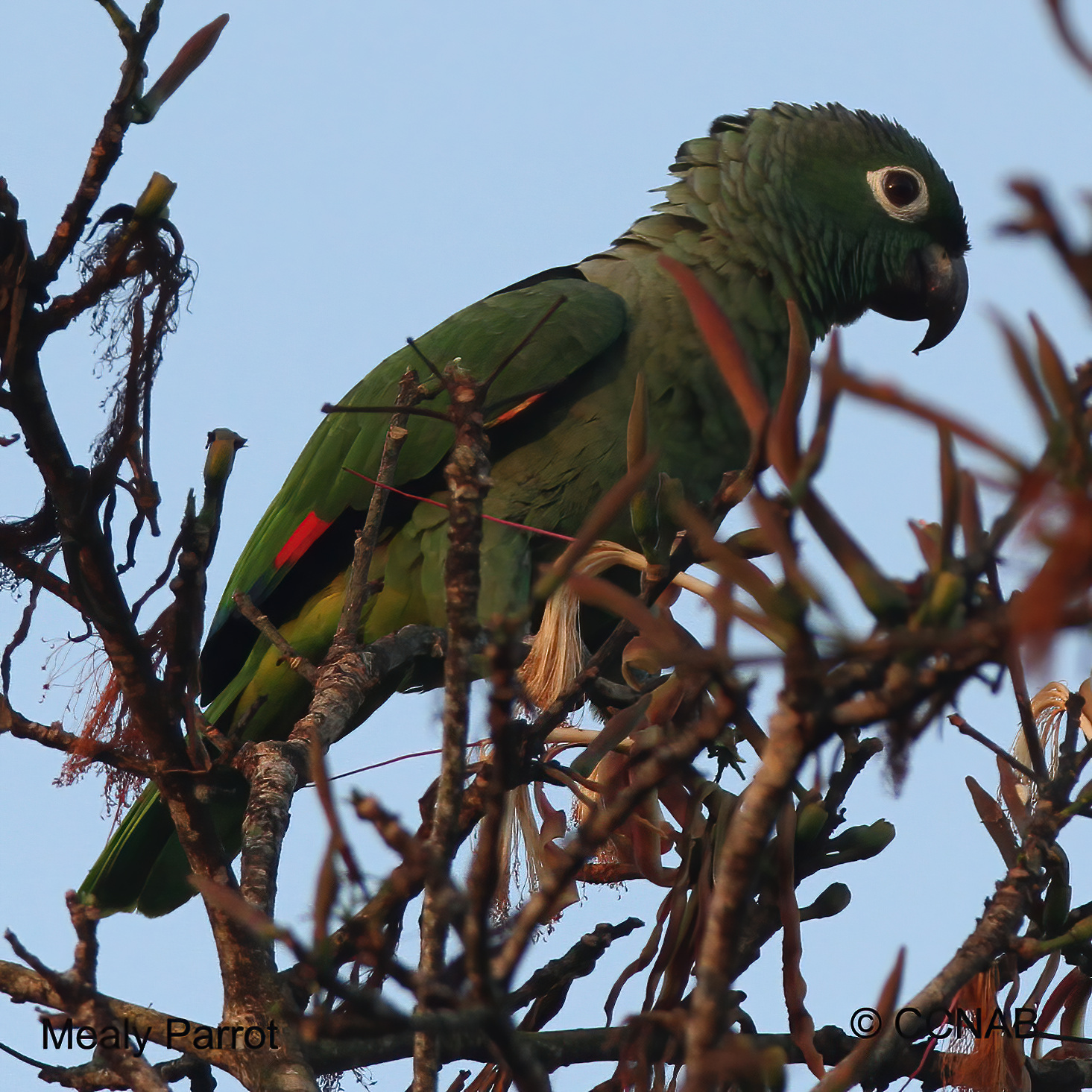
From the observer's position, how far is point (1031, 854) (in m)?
1.92

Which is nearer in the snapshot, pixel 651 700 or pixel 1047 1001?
pixel 651 700

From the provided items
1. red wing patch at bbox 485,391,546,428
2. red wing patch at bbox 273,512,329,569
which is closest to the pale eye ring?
red wing patch at bbox 485,391,546,428

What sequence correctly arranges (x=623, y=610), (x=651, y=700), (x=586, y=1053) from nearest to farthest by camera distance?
(x=623, y=610) → (x=651, y=700) → (x=586, y=1053)

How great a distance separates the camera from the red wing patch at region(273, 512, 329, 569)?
12.3 feet

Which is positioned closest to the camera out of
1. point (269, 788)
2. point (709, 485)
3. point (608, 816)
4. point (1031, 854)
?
point (608, 816)

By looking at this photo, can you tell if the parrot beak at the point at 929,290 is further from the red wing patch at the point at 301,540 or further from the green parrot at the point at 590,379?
the red wing patch at the point at 301,540

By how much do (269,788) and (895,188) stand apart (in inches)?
123

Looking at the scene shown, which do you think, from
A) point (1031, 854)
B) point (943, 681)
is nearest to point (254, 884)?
point (1031, 854)

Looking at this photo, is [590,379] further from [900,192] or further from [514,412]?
[900,192]

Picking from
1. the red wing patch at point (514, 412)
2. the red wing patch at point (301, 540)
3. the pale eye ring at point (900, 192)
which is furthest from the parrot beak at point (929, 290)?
the red wing patch at point (301, 540)

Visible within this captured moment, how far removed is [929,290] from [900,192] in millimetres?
344

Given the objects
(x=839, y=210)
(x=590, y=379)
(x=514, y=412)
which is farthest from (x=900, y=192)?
(x=514, y=412)

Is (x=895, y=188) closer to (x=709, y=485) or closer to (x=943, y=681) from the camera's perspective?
(x=709, y=485)

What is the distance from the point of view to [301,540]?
3742mm
